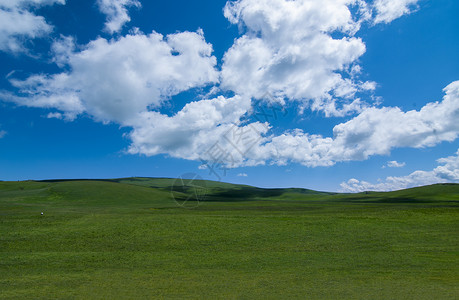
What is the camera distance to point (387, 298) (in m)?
11.3

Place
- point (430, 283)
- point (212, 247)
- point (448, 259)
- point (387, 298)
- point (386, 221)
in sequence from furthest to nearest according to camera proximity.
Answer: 1. point (386, 221)
2. point (212, 247)
3. point (448, 259)
4. point (430, 283)
5. point (387, 298)

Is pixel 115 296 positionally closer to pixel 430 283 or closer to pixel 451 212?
pixel 430 283

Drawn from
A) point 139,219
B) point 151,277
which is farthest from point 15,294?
point 139,219

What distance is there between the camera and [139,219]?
30609mm

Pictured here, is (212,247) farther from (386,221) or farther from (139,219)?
(386,221)

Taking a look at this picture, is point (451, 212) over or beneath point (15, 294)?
over

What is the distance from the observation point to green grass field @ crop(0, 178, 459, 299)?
1273cm

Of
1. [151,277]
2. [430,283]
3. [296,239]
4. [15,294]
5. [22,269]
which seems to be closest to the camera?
[15,294]

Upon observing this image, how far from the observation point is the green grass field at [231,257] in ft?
41.8

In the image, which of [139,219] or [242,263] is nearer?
[242,263]

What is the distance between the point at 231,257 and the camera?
18656 millimetres

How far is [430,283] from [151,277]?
14.1m

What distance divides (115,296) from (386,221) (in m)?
28.2

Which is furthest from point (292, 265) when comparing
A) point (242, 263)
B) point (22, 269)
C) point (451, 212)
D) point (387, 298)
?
point (451, 212)
